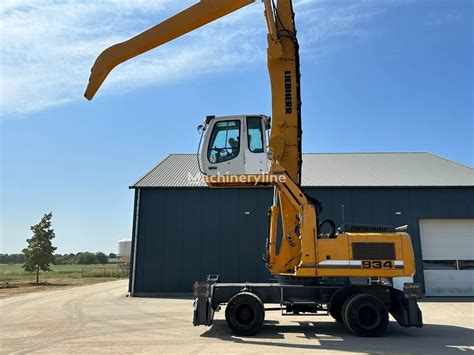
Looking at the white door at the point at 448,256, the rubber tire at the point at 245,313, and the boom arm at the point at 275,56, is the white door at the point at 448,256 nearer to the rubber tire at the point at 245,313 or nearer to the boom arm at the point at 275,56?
the boom arm at the point at 275,56

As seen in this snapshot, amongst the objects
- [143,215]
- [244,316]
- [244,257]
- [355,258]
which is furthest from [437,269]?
[143,215]

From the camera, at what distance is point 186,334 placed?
1005cm

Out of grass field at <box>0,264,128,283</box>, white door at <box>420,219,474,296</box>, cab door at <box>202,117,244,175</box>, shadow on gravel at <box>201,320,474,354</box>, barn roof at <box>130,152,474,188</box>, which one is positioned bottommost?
shadow on gravel at <box>201,320,474,354</box>

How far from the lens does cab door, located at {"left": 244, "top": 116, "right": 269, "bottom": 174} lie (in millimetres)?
10441

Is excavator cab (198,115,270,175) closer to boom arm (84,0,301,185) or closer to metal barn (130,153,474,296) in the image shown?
boom arm (84,0,301,185)

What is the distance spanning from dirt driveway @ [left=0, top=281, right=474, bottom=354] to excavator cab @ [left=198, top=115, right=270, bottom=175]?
171 inches

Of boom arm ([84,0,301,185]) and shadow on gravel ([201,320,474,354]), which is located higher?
boom arm ([84,0,301,185])

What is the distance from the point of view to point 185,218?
66.8 ft

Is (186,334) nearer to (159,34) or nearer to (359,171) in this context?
(159,34)

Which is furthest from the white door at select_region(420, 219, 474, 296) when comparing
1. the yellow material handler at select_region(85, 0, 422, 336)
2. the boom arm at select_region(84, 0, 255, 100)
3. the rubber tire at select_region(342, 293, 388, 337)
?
the boom arm at select_region(84, 0, 255, 100)

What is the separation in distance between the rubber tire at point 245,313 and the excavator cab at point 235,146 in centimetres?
333

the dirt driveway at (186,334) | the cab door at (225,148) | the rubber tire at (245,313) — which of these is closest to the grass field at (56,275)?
the dirt driveway at (186,334)

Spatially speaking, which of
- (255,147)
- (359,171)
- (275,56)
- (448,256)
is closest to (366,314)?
(255,147)

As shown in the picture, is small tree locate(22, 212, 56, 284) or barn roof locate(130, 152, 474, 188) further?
small tree locate(22, 212, 56, 284)
